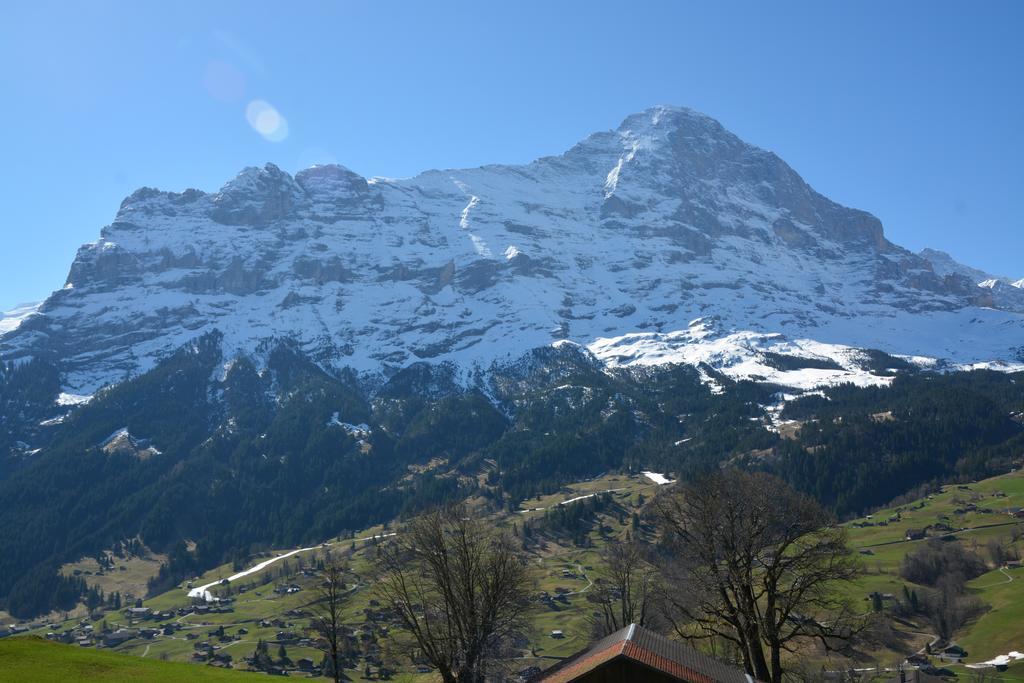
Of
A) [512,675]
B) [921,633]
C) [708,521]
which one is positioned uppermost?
[708,521]

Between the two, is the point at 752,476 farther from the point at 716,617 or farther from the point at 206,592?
the point at 206,592

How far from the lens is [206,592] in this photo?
190125 mm

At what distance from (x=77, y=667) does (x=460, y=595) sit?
19.9 metres

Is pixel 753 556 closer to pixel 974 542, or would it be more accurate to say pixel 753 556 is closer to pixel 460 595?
pixel 460 595

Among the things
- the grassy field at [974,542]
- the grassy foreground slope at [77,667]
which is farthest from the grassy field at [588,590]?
the grassy foreground slope at [77,667]

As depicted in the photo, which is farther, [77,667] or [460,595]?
[460,595]

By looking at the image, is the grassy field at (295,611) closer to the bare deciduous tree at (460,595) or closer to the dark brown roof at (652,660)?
the bare deciduous tree at (460,595)

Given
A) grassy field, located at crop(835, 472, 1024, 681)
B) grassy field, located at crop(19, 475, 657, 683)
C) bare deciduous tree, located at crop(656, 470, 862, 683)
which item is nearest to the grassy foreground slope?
bare deciduous tree, located at crop(656, 470, 862, 683)

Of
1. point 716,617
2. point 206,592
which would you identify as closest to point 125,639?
point 206,592

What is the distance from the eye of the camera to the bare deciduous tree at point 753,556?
110 ft

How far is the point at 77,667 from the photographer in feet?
130

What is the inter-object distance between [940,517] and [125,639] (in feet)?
551

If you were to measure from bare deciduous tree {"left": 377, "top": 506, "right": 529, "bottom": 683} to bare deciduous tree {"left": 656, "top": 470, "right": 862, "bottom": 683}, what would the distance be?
11263 mm

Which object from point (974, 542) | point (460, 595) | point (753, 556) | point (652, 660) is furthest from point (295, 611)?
point (652, 660)
